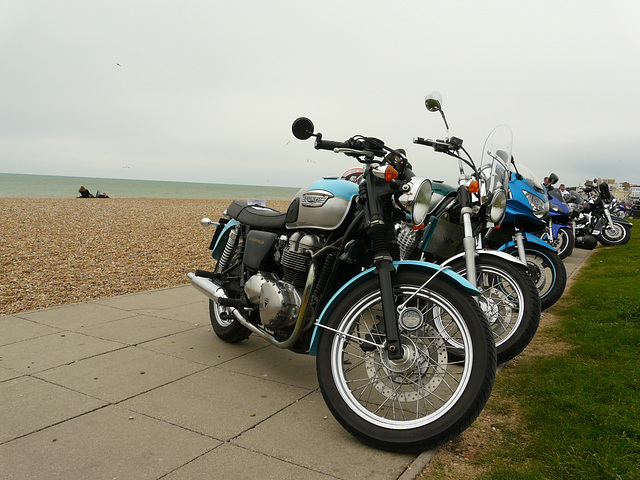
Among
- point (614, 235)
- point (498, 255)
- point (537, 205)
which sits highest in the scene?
point (537, 205)

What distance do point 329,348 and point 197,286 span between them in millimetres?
1755

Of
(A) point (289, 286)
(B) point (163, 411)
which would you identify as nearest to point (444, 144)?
(A) point (289, 286)

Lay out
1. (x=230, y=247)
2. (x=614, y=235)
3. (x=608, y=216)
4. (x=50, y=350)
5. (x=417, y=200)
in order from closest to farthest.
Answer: (x=417, y=200), (x=50, y=350), (x=230, y=247), (x=608, y=216), (x=614, y=235)

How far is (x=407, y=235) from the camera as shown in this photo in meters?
4.15

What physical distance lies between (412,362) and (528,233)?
3.15 meters

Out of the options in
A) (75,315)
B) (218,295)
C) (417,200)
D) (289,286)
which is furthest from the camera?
(75,315)

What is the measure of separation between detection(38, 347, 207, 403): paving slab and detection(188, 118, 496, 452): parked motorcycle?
67 centimetres

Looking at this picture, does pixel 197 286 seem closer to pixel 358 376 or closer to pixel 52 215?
pixel 358 376

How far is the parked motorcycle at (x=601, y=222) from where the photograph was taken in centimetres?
1209

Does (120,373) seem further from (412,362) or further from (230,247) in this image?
(412,362)

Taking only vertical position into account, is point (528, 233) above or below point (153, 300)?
above

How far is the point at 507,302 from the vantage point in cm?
368

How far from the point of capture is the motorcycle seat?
141 inches

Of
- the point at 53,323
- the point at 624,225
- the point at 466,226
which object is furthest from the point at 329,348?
the point at 624,225
